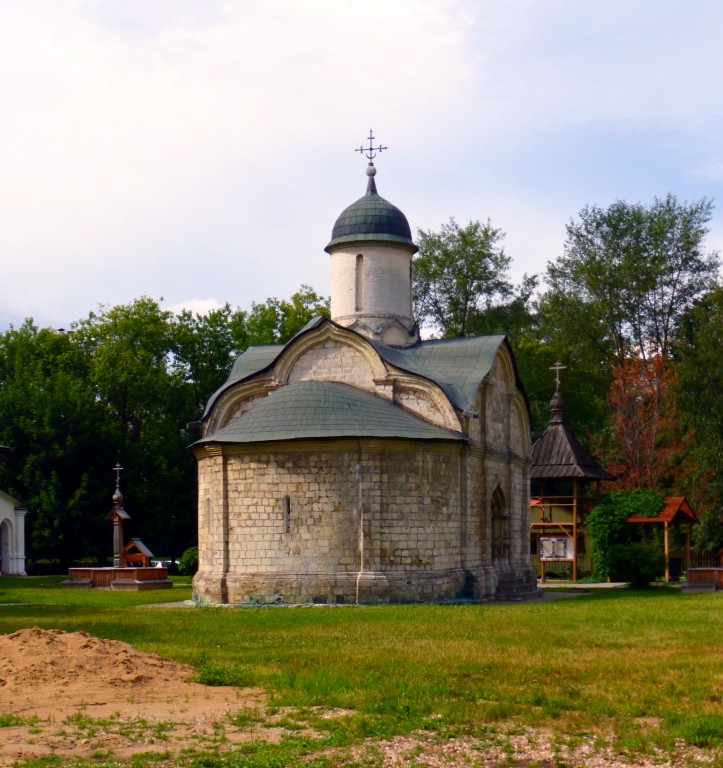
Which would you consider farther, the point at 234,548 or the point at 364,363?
the point at 364,363

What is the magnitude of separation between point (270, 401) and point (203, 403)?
2250cm

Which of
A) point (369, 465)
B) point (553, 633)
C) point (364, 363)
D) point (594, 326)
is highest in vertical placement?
point (594, 326)

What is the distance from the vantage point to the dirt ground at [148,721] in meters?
7.84

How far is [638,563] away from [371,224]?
10517 mm

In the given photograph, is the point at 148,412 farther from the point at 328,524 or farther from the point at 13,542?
the point at 328,524

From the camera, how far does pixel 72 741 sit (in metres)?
8.21

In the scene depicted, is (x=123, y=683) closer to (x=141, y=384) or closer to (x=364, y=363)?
(x=364, y=363)

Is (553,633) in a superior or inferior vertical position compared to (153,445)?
inferior

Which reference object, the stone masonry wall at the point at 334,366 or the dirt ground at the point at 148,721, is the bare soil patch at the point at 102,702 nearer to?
the dirt ground at the point at 148,721

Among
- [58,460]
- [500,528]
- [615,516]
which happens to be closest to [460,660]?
[500,528]

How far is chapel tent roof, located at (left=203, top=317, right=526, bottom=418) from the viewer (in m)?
23.0

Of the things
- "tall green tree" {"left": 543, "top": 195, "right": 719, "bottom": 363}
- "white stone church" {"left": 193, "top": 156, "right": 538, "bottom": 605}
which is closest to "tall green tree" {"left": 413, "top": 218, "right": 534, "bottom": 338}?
"tall green tree" {"left": 543, "top": 195, "right": 719, "bottom": 363}

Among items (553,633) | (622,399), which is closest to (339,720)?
(553,633)

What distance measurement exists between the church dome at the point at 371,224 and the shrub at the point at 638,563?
9203 millimetres
